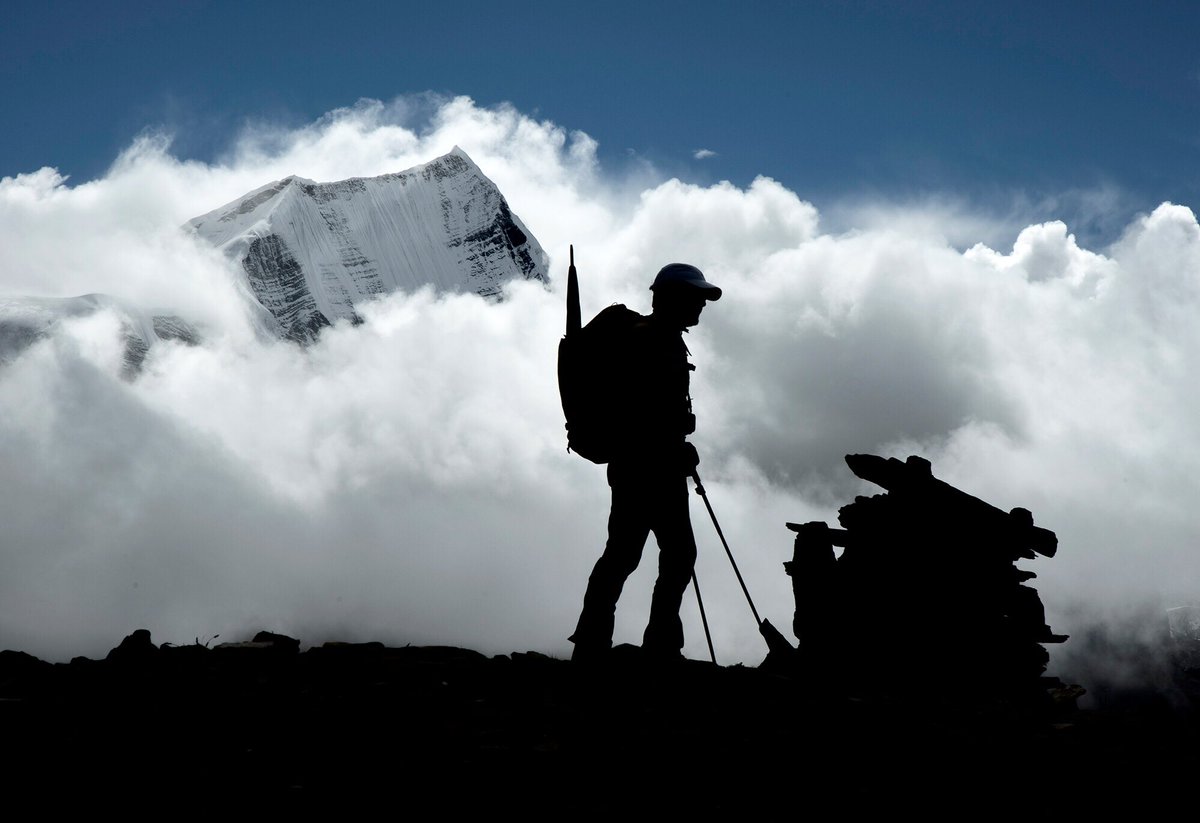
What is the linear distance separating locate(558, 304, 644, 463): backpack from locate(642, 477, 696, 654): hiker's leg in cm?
72

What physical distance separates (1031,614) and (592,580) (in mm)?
7918

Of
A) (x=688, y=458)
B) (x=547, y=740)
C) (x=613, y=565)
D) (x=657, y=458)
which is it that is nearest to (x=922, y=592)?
(x=688, y=458)

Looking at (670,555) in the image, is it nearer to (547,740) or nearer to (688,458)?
(688,458)

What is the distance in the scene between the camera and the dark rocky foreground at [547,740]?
4.83 metres

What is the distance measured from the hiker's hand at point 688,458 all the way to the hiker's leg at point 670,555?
132 millimetres

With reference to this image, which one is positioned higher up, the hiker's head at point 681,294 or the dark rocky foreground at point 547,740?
the hiker's head at point 681,294

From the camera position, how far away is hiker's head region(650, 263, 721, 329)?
8.97 m

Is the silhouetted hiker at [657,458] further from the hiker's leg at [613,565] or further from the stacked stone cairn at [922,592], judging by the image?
the stacked stone cairn at [922,592]

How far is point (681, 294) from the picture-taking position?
9.01 m

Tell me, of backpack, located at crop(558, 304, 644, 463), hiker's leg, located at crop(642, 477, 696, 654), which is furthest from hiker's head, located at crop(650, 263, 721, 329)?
hiker's leg, located at crop(642, 477, 696, 654)

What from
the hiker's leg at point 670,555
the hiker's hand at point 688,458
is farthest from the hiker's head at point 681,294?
the hiker's leg at point 670,555

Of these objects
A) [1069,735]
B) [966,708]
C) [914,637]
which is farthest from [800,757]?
[914,637]

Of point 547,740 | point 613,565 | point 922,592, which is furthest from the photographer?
point 922,592

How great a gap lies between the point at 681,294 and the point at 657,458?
1.58 meters
